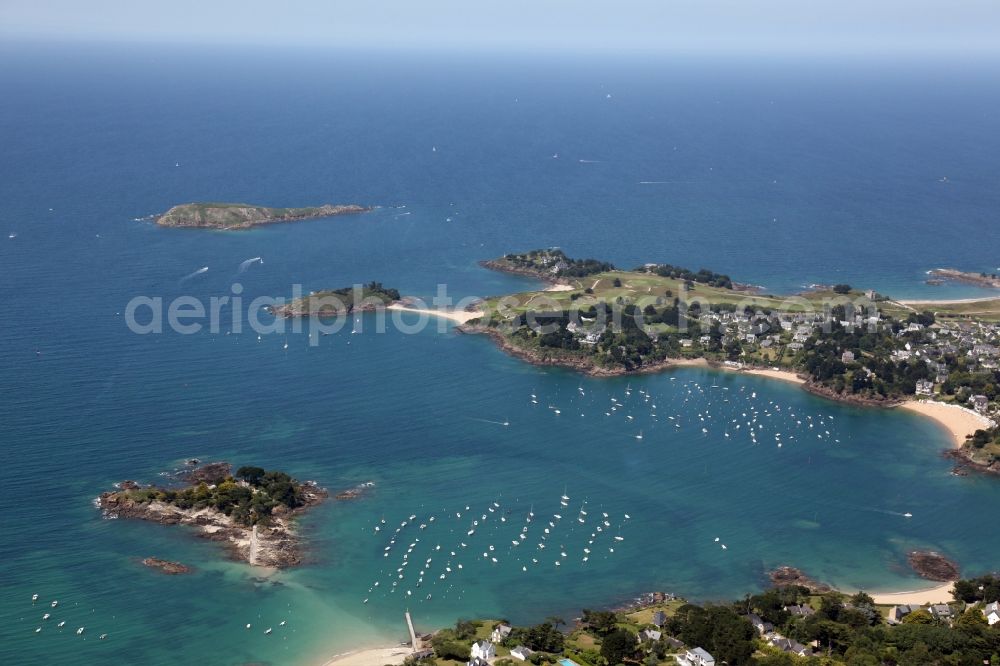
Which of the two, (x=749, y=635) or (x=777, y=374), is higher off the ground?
(x=777, y=374)

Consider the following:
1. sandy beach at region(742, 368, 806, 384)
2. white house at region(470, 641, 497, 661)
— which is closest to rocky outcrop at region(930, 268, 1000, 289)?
sandy beach at region(742, 368, 806, 384)

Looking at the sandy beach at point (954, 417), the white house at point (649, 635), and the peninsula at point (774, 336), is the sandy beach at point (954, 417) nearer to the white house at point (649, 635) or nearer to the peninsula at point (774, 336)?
the peninsula at point (774, 336)

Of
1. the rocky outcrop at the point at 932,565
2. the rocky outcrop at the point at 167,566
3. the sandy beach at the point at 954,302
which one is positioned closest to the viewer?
the rocky outcrop at the point at 167,566

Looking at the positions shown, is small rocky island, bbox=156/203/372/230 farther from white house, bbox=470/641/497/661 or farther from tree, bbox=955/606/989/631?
tree, bbox=955/606/989/631

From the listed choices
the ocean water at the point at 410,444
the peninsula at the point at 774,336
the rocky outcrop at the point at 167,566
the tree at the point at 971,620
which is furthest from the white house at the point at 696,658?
the peninsula at the point at 774,336

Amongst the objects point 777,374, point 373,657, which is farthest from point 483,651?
point 777,374

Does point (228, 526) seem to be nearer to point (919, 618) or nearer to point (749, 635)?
point (749, 635)

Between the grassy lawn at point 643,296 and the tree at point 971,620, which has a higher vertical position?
the grassy lawn at point 643,296
